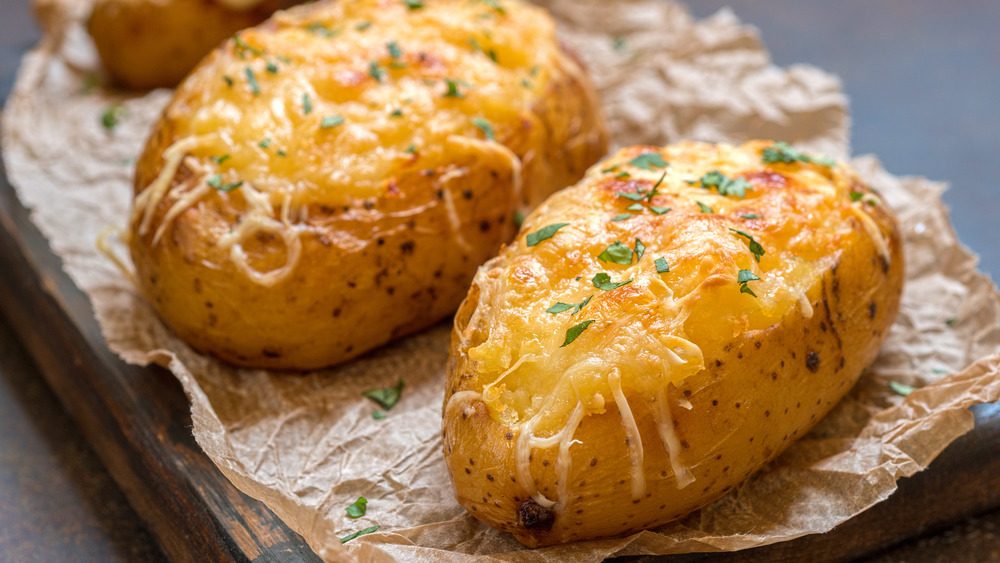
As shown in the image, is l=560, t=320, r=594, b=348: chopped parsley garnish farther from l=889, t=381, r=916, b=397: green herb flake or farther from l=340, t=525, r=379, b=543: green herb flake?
l=889, t=381, r=916, b=397: green herb flake

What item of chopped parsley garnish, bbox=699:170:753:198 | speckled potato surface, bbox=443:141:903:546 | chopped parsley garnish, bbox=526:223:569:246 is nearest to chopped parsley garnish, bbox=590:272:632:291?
speckled potato surface, bbox=443:141:903:546

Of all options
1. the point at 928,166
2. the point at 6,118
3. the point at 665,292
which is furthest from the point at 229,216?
the point at 928,166

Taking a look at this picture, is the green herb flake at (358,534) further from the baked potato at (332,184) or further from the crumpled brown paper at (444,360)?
the baked potato at (332,184)

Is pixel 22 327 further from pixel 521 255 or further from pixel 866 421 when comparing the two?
pixel 866 421

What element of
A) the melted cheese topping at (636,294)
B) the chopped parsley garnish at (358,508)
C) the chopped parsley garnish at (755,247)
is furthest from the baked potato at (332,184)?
the chopped parsley garnish at (755,247)

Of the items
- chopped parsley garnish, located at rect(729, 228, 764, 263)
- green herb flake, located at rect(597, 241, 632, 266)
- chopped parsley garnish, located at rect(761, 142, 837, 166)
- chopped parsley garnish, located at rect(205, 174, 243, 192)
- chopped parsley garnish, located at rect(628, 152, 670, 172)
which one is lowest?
chopped parsley garnish, located at rect(205, 174, 243, 192)

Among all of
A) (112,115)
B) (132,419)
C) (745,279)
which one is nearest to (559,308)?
(745,279)
